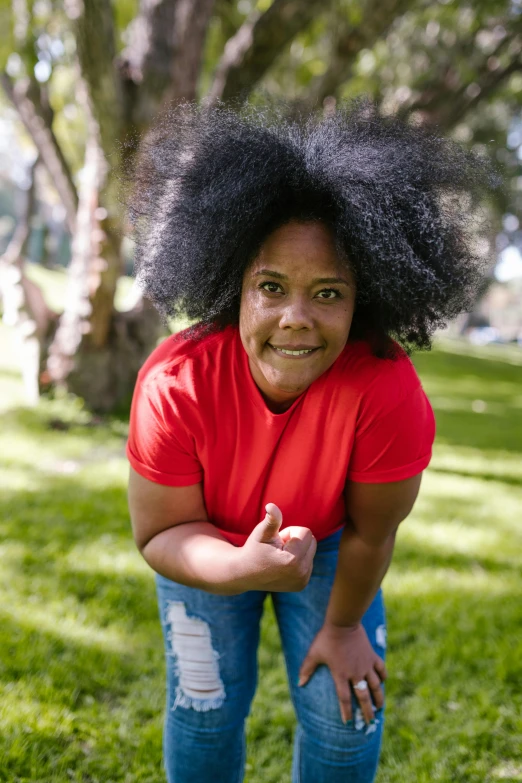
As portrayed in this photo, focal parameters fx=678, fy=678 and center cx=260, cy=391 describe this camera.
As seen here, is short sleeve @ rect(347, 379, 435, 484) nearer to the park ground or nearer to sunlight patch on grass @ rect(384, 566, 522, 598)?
the park ground

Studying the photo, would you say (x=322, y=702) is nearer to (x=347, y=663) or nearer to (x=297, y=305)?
(x=347, y=663)

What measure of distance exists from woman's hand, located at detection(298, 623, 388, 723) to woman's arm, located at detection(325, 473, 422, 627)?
0.12ft

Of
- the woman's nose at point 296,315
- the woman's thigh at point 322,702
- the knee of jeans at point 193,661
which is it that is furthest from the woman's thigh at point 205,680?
the woman's nose at point 296,315

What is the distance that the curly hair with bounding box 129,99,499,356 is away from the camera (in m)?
1.59

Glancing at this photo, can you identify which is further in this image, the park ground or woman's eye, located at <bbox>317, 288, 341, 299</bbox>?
the park ground

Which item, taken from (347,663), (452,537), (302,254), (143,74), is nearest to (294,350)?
(302,254)

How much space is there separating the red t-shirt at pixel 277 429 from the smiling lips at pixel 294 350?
15 centimetres

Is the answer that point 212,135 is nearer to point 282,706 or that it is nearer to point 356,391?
point 356,391

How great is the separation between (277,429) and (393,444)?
30 centimetres

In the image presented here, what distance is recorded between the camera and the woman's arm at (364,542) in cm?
178

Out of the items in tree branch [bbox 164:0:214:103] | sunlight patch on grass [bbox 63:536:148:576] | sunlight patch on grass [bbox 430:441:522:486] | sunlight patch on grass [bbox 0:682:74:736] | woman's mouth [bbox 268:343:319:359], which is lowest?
sunlight patch on grass [bbox 430:441:522:486]

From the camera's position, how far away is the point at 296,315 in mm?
1561

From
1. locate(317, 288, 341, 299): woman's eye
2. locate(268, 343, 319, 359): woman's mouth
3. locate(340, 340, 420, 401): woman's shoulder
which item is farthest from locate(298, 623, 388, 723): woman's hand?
locate(317, 288, 341, 299): woman's eye

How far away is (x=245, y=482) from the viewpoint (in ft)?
5.95
